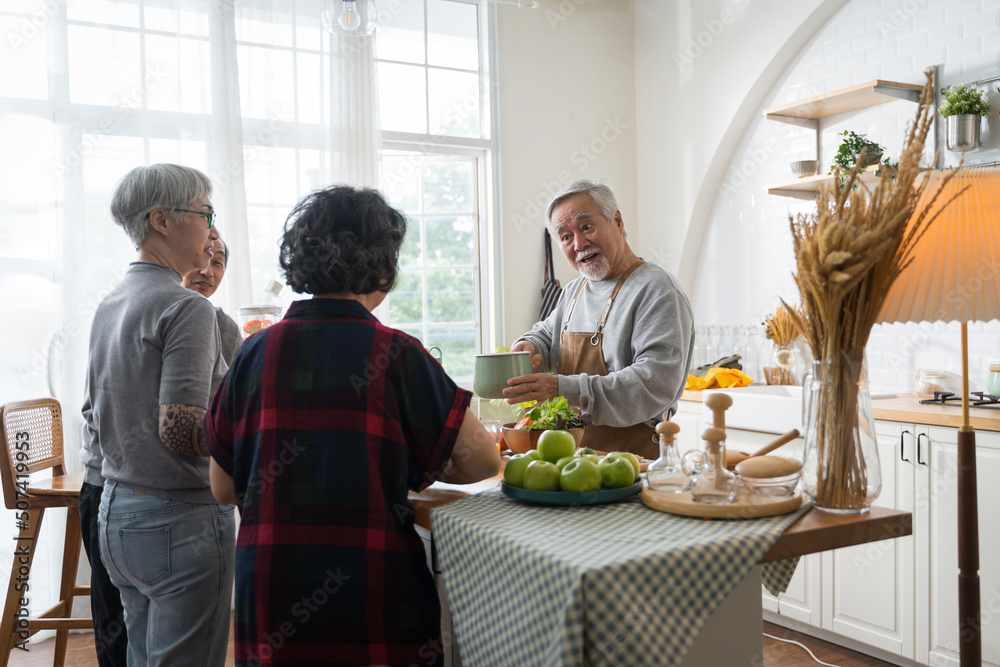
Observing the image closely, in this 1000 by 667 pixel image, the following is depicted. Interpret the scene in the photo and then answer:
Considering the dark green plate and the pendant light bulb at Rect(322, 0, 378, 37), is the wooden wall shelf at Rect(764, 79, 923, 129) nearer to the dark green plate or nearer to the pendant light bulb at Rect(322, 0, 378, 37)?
the pendant light bulb at Rect(322, 0, 378, 37)

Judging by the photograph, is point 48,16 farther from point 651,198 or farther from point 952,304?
point 952,304

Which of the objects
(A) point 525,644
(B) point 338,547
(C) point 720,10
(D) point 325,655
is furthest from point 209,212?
(C) point 720,10

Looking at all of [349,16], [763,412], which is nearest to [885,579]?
[763,412]

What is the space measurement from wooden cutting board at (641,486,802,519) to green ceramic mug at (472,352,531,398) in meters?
0.71

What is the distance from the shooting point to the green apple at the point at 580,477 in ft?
4.71

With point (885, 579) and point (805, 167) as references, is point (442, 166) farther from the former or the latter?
point (885, 579)

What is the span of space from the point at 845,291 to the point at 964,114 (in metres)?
2.35

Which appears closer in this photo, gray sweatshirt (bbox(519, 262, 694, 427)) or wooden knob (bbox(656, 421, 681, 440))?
wooden knob (bbox(656, 421, 681, 440))

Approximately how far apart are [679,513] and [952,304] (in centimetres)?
80

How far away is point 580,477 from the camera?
1.44 meters

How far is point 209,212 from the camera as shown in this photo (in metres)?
1.87

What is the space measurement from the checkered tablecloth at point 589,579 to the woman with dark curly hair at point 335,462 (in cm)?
12

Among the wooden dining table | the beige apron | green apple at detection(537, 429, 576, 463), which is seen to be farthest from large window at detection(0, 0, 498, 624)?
the wooden dining table

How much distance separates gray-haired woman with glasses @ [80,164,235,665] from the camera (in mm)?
1640
